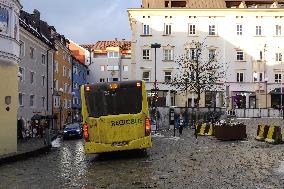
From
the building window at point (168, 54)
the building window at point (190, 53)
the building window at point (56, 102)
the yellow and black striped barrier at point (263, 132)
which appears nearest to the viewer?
the yellow and black striped barrier at point (263, 132)

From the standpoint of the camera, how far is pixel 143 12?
6562 cm

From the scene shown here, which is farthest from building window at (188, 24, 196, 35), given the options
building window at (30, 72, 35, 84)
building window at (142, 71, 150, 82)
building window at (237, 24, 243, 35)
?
building window at (30, 72, 35, 84)

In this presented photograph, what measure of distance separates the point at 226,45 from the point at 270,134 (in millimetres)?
43039

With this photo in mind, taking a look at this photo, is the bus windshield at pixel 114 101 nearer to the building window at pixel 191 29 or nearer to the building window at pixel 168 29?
the building window at pixel 168 29

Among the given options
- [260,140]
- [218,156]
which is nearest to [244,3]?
[260,140]

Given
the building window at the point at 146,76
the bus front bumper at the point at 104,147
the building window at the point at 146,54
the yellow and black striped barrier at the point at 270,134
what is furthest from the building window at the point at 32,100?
the bus front bumper at the point at 104,147

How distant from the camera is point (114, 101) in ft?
57.3

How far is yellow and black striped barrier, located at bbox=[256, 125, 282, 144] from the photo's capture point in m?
23.0

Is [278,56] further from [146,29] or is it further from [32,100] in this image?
[32,100]

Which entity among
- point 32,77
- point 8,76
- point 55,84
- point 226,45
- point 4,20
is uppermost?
point 226,45

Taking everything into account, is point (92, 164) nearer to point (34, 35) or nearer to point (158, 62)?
point (34, 35)

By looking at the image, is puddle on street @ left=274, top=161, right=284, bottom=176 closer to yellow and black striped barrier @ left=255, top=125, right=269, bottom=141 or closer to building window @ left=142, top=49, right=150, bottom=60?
yellow and black striped barrier @ left=255, top=125, right=269, bottom=141

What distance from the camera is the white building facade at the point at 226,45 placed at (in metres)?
64.6

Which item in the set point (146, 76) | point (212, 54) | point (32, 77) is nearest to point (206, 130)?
point (32, 77)
